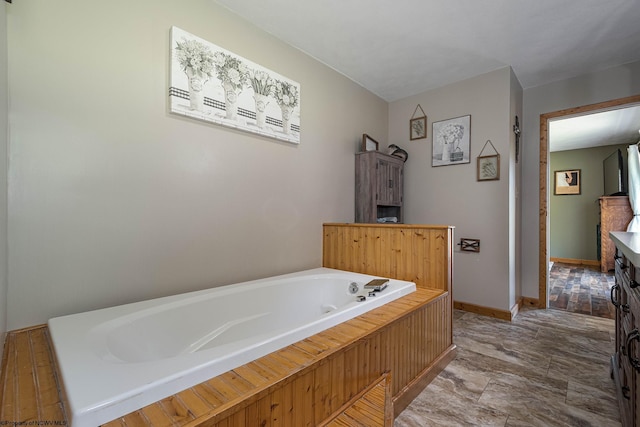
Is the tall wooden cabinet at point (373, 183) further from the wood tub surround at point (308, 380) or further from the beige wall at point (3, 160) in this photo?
the beige wall at point (3, 160)

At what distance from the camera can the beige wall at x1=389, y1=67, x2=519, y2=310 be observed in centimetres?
→ 285

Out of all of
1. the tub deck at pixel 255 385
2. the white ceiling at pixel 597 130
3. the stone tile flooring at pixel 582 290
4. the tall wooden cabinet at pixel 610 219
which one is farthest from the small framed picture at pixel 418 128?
the tall wooden cabinet at pixel 610 219

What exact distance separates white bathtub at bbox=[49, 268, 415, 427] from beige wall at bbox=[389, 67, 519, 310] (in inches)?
58.2

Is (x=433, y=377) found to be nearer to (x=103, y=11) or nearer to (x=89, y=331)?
(x=89, y=331)

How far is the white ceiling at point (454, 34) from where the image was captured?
2.02 metres

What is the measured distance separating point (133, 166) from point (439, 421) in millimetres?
2157

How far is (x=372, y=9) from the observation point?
2.05m

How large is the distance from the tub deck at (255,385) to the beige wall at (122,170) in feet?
1.22

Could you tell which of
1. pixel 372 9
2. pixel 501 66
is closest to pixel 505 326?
pixel 501 66

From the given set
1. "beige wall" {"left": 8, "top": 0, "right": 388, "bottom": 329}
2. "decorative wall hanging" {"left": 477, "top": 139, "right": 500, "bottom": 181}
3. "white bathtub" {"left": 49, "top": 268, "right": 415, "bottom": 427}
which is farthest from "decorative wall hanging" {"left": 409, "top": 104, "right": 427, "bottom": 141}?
"white bathtub" {"left": 49, "top": 268, "right": 415, "bottom": 427}

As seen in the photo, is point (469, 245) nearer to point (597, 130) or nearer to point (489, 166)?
point (489, 166)

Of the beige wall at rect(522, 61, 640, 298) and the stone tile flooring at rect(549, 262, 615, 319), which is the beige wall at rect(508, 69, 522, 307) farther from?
the stone tile flooring at rect(549, 262, 615, 319)

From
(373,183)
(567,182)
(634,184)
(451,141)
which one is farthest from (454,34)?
(567,182)

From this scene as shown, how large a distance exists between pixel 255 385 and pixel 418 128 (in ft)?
11.0
